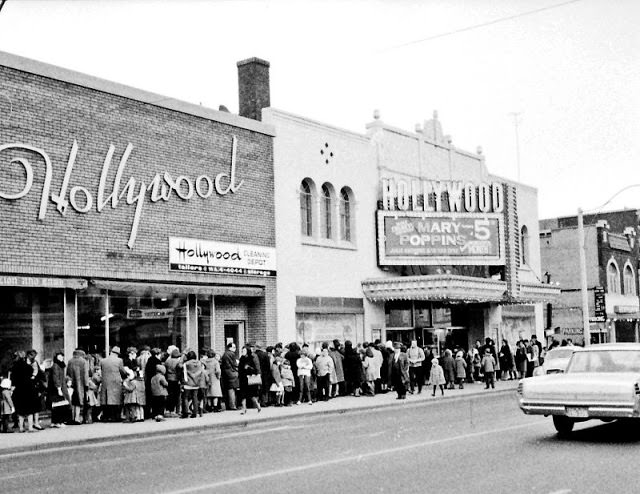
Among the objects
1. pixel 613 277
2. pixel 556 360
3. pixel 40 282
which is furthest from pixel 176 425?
pixel 613 277

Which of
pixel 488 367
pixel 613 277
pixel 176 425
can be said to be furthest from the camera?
pixel 613 277

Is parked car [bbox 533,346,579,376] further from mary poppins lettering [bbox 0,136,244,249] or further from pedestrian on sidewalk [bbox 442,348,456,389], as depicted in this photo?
mary poppins lettering [bbox 0,136,244,249]

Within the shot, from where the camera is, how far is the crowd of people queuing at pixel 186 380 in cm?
1916

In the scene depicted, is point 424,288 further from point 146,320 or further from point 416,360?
point 146,320

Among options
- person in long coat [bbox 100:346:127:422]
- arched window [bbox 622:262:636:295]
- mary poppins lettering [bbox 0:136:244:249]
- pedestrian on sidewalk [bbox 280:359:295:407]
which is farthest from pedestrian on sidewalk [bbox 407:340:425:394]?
arched window [bbox 622:262:636:295]

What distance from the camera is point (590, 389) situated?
44.3 ft

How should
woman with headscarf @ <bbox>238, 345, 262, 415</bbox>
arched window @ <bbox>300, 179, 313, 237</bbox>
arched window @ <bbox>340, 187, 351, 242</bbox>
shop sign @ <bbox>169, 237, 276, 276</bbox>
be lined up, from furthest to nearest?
arched window @ <bbox>340, 187, 351, 242</bbox> < arched window @ <bbox>300, 179, 313, 237</bbox> < shop sign @ <bbox>169, 237, 276, 276</bbox> < woman with headscarf @ <bbox>238, 345, 262, 415</bbox>

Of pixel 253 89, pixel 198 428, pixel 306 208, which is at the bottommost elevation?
pixel 198 428

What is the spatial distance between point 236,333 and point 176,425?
8.41m

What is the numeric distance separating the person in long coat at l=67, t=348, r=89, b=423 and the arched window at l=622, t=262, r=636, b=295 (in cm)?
4534

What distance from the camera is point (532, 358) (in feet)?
120

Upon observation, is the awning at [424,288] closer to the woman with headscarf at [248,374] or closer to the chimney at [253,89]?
the chimney at [253,89]

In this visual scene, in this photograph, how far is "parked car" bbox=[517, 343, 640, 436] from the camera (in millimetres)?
13258

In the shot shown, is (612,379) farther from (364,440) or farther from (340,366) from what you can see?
(340,366)
